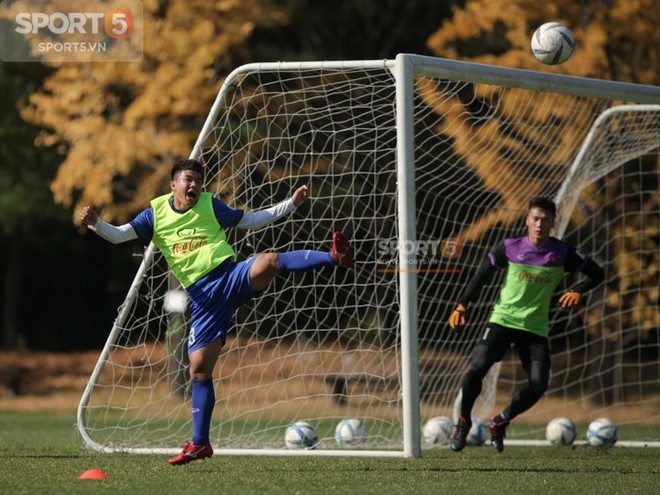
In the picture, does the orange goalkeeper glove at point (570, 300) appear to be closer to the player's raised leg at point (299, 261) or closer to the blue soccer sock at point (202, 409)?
the player's raised leg at point (299, 261)

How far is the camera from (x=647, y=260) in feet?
41.2

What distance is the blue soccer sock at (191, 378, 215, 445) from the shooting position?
6723 mm

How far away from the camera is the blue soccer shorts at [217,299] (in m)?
6.81

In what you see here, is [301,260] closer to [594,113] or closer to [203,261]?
[203,261]

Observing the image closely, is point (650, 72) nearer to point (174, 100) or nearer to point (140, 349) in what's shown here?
point (174, 100)

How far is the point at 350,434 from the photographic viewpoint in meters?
8.73

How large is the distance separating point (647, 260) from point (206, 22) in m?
5.92

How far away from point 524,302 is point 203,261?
8.33ft

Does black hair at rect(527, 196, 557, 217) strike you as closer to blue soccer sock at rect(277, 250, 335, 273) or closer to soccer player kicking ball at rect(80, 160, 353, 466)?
soccer player kicking ball at rect(80, 160, 353, 466)

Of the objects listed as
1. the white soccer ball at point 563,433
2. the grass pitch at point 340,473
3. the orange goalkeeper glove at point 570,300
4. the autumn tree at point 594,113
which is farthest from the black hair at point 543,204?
the autumn tree at point 594,113

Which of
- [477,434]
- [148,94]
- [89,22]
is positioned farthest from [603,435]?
[89,22]

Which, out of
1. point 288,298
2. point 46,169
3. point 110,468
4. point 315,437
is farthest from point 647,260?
point 46,169

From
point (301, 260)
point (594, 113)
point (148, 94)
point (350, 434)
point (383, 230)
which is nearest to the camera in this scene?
point (301, 260)

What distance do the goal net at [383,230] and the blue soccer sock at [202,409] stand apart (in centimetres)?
129
